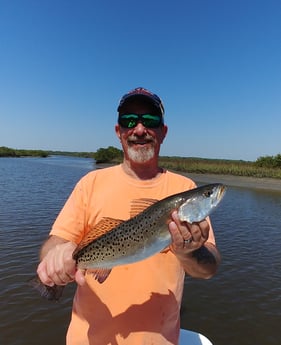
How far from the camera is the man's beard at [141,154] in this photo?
339 cm

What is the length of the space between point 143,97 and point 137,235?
1.51 meters

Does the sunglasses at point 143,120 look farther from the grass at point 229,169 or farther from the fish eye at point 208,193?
the grass at point 229,169

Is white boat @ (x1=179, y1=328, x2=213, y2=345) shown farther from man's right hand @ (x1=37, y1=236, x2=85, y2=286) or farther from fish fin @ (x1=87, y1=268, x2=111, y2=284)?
man's right hand @ (x1=37, y1=236, x2=85, y2=286)

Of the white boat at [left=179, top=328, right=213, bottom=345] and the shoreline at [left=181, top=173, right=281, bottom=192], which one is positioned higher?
the shoreline at [left=181, top=173, right=281, bottom=192]

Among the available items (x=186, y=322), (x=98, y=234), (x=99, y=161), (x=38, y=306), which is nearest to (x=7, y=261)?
(x=38, y=306)

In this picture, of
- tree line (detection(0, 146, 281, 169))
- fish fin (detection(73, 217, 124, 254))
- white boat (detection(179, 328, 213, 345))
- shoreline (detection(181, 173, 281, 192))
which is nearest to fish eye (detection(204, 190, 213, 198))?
fish fin (detection(73, 217, 124, 254))

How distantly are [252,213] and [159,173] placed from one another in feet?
69.2

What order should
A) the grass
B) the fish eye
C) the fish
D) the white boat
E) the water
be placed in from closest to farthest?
the fish → the fish eye → the white boat → the water → the grass

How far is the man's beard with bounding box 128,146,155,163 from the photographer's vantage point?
11.1 feet

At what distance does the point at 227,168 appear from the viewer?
1987 inches

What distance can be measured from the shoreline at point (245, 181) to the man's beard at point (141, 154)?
38.5 m

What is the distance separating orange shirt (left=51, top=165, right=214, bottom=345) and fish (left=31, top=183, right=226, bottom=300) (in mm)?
249

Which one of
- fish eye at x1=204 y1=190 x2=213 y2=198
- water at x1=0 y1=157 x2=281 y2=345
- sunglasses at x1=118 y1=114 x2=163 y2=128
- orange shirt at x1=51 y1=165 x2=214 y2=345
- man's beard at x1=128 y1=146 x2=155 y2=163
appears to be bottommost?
water at x1=0 y1=157 x2=281 y2=345

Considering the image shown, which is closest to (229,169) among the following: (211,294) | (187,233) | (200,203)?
(211,294)
